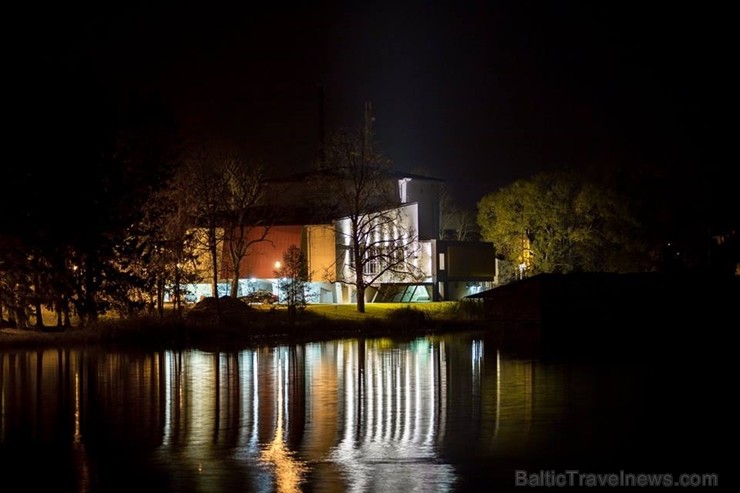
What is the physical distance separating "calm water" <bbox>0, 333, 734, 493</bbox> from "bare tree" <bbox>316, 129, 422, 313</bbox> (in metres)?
27.8

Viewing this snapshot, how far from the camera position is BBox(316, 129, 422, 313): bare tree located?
5944 cm

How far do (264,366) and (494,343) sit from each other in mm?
14354

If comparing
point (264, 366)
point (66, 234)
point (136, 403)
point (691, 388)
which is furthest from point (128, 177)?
point (691, 388)

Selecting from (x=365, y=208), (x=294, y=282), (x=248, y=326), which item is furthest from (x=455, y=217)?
(x=248, y=326)

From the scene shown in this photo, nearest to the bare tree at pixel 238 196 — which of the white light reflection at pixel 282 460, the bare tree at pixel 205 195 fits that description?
the bare tree at pixel 205 195

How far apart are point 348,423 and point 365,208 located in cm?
4223

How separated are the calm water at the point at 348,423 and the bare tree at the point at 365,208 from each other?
27772 millimetres

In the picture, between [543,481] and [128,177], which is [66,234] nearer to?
[128,177]

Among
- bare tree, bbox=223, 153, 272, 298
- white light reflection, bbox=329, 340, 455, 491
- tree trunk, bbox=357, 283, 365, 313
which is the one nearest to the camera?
white light reflection, bbox=329, 340, 455, 491

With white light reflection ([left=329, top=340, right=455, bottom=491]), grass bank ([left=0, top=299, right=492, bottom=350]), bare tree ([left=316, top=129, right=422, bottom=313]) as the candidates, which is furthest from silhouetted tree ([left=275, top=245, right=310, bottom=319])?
white light reflection ([left=329, top=340, right=455, bottom=491])

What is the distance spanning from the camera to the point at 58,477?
14844mm

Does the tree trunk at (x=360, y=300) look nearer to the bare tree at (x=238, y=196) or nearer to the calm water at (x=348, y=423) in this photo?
the bare tree at (x=238, y=196)

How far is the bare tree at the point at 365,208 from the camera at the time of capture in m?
59.4

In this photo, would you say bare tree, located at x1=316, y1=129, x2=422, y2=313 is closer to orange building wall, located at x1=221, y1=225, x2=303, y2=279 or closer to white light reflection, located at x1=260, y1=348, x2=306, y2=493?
orange building wall, located at x1=221, y1=225, x2=303, y2=279
